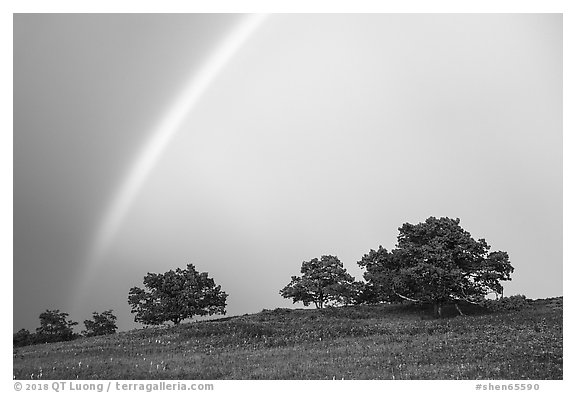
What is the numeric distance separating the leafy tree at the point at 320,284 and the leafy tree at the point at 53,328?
2435 cm

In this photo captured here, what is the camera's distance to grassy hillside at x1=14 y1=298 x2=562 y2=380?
24.2 metres

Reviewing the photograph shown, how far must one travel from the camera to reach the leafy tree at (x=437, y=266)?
42.9 metres

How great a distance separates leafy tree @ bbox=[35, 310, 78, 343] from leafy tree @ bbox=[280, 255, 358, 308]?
24353 millimetres

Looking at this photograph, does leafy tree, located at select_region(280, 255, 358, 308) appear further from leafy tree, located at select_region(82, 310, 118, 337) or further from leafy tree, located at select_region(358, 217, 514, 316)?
leafy tree, located at select_region(82, 310, 118, 337)

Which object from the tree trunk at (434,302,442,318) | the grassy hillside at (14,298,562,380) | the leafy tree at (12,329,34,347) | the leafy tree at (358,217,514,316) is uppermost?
the leafy tree at (358,217,514,316)

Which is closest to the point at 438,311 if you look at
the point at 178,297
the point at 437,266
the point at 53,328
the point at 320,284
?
the point at 437,266

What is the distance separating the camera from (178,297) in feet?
169

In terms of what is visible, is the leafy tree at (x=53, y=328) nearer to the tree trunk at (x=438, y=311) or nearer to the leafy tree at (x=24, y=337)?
the leafy tree at (x=24, y=337)

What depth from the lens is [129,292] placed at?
56.8 metres

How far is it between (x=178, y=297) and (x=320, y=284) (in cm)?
1355

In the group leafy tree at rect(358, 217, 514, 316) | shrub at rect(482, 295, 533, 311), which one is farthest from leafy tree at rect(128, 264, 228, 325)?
shrub at rect(482, 295, 533, 311)
